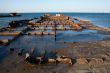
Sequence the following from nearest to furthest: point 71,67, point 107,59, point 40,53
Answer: point 71,67 < point 107,59 < point 40,53

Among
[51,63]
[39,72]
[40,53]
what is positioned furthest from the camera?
[40,53]

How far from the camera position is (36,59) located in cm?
1267

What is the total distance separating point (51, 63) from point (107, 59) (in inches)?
151

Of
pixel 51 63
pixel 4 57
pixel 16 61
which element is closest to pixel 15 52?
pixel 4 57

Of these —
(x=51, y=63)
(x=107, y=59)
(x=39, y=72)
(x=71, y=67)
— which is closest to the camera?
(x=39, y=72)

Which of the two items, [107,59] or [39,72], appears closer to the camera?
[39,72]

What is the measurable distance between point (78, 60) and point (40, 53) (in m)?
3.39

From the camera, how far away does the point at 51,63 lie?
12.5 m

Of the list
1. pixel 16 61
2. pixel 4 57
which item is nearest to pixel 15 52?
pixel 4 57

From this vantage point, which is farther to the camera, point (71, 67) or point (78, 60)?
point (78, 60)

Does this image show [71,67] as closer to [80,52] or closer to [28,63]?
[28,63]

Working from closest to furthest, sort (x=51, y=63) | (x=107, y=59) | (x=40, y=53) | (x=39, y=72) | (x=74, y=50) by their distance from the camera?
(x=39, y=72)
(x=51, y=63)
(x=107, y=59)
(x=40, y=53)
(x=74, y=50)

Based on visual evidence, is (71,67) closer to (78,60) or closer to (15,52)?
(78,60)

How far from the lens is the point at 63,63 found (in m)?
12.6
